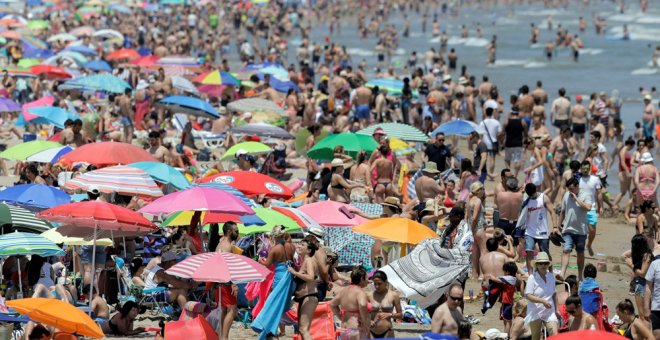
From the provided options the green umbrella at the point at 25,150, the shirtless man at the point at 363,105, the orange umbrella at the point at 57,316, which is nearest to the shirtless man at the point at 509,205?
the orange umbrella at the point at 57,316

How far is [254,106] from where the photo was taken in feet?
70.0

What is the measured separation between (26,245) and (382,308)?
297 cm

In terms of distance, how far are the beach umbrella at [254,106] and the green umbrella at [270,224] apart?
30.9ft

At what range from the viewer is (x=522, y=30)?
196 feet

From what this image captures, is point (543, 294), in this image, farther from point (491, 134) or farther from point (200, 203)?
point (491, 134)

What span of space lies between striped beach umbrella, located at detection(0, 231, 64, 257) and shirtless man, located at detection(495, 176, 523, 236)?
4.97 metres

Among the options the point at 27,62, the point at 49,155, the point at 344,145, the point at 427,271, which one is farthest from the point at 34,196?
the point at 27,62

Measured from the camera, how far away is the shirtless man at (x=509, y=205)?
1273cm

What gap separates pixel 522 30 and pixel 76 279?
50.4 metres

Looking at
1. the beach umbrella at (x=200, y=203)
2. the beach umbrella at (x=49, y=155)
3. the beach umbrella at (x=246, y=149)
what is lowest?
the beach umbrella at (x=246, y=149)

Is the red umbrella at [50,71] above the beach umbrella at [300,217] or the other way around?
the other way around

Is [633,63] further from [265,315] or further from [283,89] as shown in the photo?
[265,315]

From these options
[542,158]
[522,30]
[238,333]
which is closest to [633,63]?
[522,30]

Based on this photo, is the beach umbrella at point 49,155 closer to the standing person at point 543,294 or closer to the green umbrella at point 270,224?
the green umbrella at point 270,224
